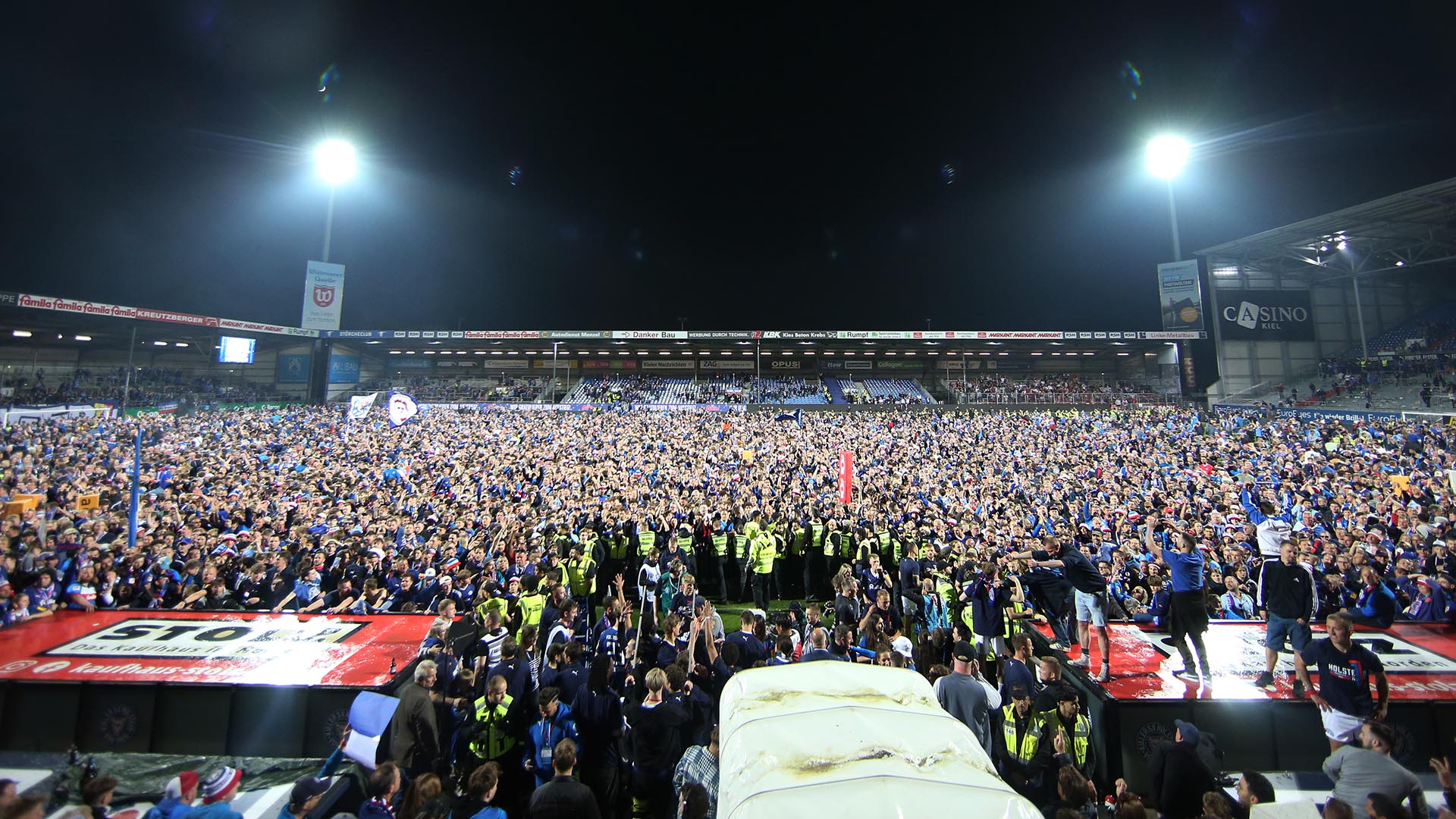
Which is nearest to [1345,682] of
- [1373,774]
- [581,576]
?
[1373,774]

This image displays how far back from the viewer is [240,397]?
119ft

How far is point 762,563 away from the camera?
10.1 m

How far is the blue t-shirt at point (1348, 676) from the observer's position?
460 cm

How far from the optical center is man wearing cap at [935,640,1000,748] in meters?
4.68

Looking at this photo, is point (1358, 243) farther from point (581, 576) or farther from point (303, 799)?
point (303, 799)

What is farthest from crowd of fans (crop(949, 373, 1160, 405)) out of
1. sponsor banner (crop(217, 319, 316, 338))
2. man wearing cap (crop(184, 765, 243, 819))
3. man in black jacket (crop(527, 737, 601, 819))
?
sponsor banner (crop(217, 319, 316, 338))

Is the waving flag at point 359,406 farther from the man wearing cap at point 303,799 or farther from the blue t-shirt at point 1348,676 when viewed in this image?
the blue t-shirt at point 1348,676

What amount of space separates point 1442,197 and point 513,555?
41454 mm

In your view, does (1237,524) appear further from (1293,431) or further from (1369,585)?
(1293,431)

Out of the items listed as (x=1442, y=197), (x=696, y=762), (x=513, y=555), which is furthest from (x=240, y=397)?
(x=1442, y=197)

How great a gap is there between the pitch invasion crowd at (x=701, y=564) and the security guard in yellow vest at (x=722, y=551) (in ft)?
0.31

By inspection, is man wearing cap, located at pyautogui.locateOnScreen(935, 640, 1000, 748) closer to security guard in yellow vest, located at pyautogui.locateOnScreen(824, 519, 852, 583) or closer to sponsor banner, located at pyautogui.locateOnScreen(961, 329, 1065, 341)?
security guard in yellow vest, located at pyautogui.locateOnScreen(824, 519, 852, 583)

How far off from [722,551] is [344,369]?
39704 millimetres

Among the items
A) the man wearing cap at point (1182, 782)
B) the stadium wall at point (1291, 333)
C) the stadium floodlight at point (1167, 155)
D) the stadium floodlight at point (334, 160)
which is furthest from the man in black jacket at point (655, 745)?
the stadium floodlight at point (334, 160)
